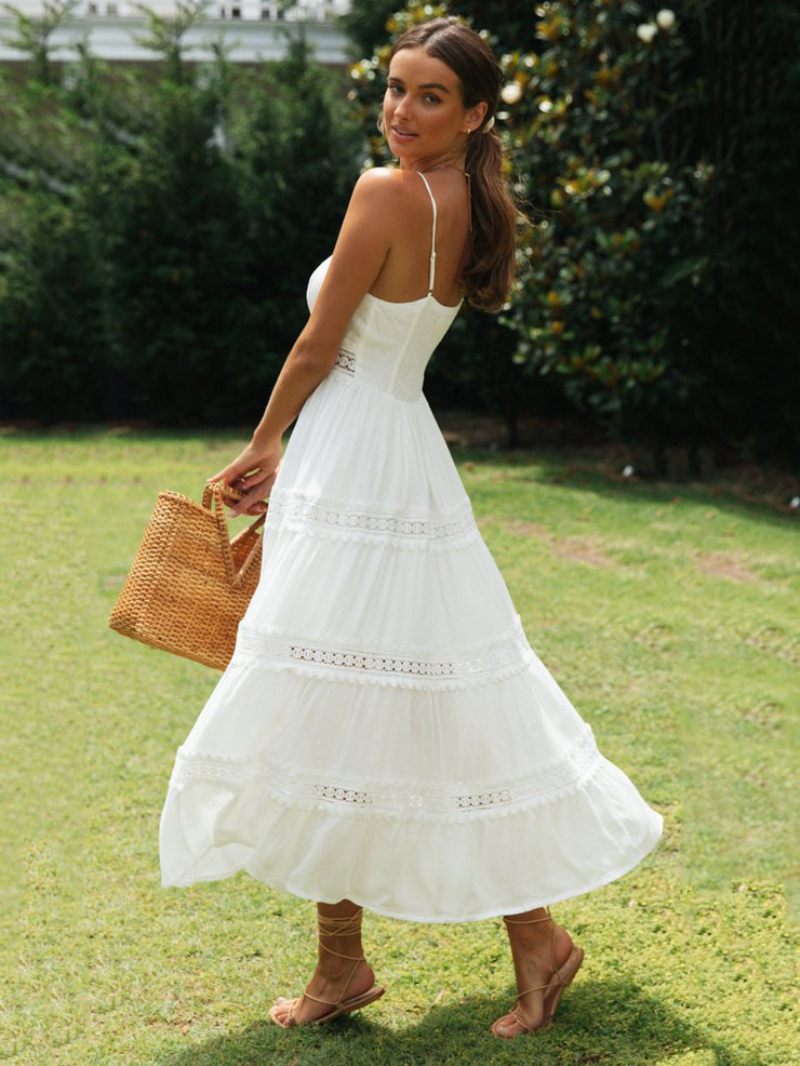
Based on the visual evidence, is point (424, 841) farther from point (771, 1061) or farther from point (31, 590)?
point (31, 590)

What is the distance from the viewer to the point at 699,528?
7523 mm

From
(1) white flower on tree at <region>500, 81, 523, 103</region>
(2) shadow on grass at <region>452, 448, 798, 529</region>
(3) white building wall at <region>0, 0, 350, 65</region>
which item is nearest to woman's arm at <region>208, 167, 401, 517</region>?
(2) shadow on grass at <region>452, 448, 798, 529</region>

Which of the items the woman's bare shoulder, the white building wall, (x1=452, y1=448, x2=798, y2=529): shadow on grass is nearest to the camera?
the woman's bare shoulder

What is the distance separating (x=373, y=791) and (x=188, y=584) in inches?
25.7

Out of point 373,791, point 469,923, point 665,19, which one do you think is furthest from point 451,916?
point 665,19

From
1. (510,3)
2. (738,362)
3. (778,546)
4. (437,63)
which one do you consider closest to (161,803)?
(437,63)

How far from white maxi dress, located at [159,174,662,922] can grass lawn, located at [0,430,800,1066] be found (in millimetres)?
445

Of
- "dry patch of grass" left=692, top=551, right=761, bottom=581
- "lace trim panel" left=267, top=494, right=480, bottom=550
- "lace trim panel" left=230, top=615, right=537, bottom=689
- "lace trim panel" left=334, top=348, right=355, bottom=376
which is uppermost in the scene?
"lace trim panel" left=334, top=348, right=355, bottom=376

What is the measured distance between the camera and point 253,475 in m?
2.92

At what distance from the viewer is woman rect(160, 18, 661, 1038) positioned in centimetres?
266

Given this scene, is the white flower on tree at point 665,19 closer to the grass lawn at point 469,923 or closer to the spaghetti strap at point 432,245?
the grass lawn at point 469,923

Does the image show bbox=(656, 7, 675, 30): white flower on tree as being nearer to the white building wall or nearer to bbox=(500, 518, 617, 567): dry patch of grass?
bbox=(500, 518, 617, 567): dry patch of grass

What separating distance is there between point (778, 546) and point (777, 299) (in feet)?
6.69

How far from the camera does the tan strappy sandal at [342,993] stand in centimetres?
287
